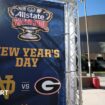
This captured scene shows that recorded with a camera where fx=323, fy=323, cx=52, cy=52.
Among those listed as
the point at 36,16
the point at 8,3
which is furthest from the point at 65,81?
the point at 8,3

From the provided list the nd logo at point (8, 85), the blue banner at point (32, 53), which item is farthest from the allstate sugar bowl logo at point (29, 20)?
the nd logo at point (8, 85)

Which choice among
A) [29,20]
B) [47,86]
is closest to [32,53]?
[29,20]

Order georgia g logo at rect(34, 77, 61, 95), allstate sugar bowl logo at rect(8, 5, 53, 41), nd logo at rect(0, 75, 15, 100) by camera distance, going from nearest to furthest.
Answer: nd logo at rect(0, 75, 15, 100)
allstate sugar bowl logo at rect(8, 5, 53, 41)
georgia g logo at rect(34, 77, 61, 95)

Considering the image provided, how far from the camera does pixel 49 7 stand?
9.45 meters

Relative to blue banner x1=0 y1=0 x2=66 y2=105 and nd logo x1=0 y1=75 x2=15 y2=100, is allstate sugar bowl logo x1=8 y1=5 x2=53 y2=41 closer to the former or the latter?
blue banner x1=0 y1=0 x2=66 y2=105

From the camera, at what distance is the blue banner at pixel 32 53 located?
8.77 meters

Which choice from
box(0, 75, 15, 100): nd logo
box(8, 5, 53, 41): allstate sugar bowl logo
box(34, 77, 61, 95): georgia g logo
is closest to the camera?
box(0, 75, 15, 100): nd logo

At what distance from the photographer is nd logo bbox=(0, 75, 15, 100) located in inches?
341

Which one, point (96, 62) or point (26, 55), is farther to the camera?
point (96, 62)

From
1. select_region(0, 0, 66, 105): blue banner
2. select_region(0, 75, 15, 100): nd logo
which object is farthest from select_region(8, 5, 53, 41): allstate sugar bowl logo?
select_region(0, 75, 15, 100): nd logo

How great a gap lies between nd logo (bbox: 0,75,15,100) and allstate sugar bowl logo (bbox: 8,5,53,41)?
1184 millimetres

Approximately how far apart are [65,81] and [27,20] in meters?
2.09

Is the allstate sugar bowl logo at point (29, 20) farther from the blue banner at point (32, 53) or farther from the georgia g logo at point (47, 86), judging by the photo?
the georgia g logo at point (47, 86)

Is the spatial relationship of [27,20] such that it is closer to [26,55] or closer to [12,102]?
[26,55]
